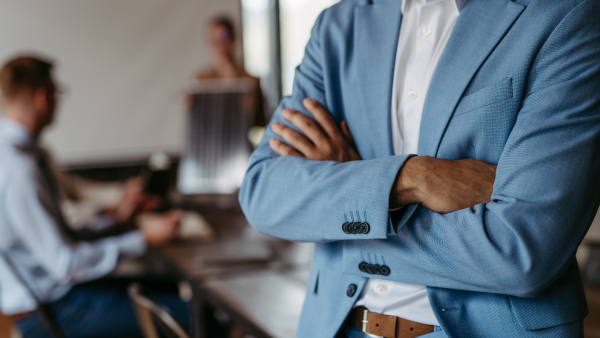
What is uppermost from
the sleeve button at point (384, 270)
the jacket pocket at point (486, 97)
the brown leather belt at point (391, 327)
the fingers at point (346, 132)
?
the jacket pocket at point (486, 97)

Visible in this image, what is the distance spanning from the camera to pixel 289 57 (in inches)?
107

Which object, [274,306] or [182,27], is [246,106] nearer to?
[274,306]

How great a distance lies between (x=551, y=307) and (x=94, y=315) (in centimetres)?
192

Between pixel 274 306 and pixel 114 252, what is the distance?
46.7 inches

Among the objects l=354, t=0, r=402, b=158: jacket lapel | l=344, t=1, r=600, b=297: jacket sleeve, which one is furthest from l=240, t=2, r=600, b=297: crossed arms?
l=354, t=0, r=402, b=158: jacket lapel

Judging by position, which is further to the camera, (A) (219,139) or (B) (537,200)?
(A) (219,139)

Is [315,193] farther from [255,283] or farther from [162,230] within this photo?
[162,230]

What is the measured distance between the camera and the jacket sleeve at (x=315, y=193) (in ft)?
2.61

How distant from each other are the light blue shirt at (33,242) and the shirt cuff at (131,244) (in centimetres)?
11

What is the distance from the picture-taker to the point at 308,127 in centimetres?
98

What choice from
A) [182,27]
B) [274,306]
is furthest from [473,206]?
[182,27]

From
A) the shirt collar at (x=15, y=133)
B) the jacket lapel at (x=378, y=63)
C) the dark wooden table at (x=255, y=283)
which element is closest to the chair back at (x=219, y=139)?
the dark wooden table at (x=255, y=283)

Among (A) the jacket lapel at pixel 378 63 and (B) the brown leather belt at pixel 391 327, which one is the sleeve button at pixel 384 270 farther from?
(A) the jacket lapel at pixel 378 63

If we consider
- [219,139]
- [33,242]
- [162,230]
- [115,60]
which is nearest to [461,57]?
[219,139]
